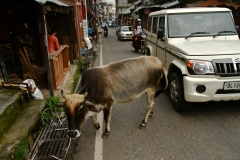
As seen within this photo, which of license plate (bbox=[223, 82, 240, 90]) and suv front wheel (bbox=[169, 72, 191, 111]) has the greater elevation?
license plate (bbox=[223, 82, 240, 90])

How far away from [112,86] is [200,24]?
123 inches

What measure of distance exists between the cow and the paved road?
0.28 metres

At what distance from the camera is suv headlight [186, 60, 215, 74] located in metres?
4.11

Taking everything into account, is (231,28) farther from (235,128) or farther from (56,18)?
(56,18)

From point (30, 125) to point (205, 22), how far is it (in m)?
4.74

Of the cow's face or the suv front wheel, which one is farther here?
the suv front wheel

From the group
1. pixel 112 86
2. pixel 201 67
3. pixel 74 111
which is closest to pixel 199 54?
pixel 201 67

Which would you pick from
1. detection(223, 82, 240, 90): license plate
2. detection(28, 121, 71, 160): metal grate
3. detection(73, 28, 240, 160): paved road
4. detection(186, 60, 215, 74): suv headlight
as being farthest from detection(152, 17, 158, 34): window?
detection(28, 121, 71, 160): metal grate

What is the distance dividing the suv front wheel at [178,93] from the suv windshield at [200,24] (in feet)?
4.20

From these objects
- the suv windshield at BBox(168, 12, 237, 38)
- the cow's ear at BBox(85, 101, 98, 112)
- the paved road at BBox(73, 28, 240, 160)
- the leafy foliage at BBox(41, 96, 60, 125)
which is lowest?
the paved road at BBox(73, 28, 240, 160)

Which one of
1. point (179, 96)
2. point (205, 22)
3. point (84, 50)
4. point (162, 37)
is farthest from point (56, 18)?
point (179, 96)

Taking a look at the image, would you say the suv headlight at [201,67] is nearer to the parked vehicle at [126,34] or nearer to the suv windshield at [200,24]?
the suv windshield at [200,24]

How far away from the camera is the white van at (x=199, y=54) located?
161 inches

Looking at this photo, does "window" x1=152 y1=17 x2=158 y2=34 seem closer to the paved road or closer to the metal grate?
the paved road
